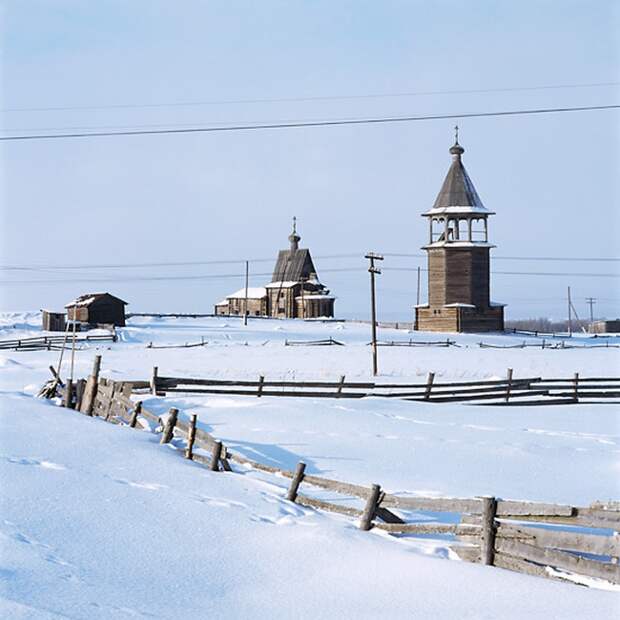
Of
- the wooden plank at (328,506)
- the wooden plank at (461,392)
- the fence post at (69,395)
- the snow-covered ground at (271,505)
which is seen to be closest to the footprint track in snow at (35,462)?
the snow-covered ground at (271,505)

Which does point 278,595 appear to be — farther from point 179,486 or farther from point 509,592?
point 179,486

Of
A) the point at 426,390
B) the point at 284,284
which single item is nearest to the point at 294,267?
the point at 284,284

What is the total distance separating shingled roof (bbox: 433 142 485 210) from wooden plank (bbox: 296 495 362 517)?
5481cm

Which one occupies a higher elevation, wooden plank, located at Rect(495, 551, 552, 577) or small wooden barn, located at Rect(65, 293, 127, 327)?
small wooden barn, located at Rect(65, 293, 127, 327)

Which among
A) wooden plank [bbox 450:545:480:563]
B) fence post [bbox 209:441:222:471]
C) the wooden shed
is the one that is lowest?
wooden plank [bbox 450:545:480:563]

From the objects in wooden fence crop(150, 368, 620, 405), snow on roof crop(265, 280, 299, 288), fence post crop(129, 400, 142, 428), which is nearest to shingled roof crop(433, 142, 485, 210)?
snow on roof crop(265, 280, 299, 288)

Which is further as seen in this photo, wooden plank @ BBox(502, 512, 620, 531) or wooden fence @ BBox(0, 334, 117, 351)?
wooden fence @ BBox(0, 334, 117, 351)

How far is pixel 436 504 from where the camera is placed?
941 centimetres

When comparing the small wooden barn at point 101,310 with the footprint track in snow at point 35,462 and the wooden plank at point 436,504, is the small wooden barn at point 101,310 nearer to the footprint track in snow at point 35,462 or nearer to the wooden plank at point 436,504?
the footprint track in snow at point 35,462

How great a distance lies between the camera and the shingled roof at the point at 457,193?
64375 millimetres

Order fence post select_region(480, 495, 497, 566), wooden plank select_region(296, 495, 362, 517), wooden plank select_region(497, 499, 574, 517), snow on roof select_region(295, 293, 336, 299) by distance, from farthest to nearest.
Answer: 1. snow on roof select_region(295, 293, 336, 299)
2. wooden plank select_region(296, 495, 362, 517)
3. fence post select_region(480, 495, 497, 566)
4. wooden plank select_region(497, 499, 574, 517)

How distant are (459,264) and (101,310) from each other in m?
28.5

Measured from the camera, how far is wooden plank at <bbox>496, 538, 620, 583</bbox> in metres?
7.66

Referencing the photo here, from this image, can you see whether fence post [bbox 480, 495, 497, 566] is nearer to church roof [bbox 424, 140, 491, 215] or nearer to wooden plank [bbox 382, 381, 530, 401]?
wooden plank [bbox 382, 381, 530, 401]
